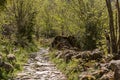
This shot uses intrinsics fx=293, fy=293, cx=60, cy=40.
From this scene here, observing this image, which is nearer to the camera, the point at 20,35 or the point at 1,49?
the point at 1,49

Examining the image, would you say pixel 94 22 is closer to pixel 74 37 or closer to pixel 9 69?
pixel 74 37

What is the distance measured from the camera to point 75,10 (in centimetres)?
2184

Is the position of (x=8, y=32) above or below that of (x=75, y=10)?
below

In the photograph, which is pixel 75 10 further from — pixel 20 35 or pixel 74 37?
pixel 20 35

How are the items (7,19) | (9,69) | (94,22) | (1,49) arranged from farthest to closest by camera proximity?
(7,19), (94,22), (1,49), (9,69)

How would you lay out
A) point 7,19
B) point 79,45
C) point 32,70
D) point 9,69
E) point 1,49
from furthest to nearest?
1. point 7,19
2. point 79,45
3. point 1,49
4. point 32,70
5. point 9,69

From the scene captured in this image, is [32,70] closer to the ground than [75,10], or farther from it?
closer to the ground

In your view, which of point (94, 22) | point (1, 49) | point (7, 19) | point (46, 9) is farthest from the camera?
point (46, 9)

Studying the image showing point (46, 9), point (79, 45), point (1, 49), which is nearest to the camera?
point (1, 49)

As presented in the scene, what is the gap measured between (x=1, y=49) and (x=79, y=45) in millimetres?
9021

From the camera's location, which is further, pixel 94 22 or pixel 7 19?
pixel 7 19

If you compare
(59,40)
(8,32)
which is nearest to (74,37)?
(59,40)

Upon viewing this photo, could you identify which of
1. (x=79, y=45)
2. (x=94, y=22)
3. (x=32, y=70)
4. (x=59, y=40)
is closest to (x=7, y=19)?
(x=59, y=40)

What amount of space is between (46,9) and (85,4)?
2980 centimetres
